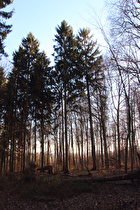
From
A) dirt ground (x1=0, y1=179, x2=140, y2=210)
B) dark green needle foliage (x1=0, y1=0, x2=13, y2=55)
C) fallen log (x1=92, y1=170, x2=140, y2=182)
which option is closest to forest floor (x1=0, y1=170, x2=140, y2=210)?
dirt ground (x1=0, y1=179, x2=140, y2=210)

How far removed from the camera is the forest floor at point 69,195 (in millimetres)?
6066

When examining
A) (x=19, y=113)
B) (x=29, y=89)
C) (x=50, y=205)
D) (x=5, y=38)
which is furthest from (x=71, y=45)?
(x=50, y=205)

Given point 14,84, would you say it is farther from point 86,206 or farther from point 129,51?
point 86,206

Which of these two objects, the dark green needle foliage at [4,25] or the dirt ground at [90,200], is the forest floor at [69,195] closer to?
the dirt ground at [90,200]

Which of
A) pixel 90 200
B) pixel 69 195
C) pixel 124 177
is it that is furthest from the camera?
pixel 124 177

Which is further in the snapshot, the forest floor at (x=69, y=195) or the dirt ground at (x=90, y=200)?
the forest floor at (x=69, y=195)

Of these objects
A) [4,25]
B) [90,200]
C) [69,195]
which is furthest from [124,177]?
[4,25]

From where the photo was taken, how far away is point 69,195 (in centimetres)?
732

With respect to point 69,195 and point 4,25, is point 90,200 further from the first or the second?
point 4,25

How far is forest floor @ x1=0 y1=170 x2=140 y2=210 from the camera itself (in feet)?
19.9

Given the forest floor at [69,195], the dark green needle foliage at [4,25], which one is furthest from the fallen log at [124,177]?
the dark green needle foliage at [4,25]

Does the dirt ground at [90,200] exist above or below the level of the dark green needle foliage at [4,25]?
below

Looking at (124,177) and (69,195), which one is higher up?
(124,177)

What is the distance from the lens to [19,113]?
55.8 ft
